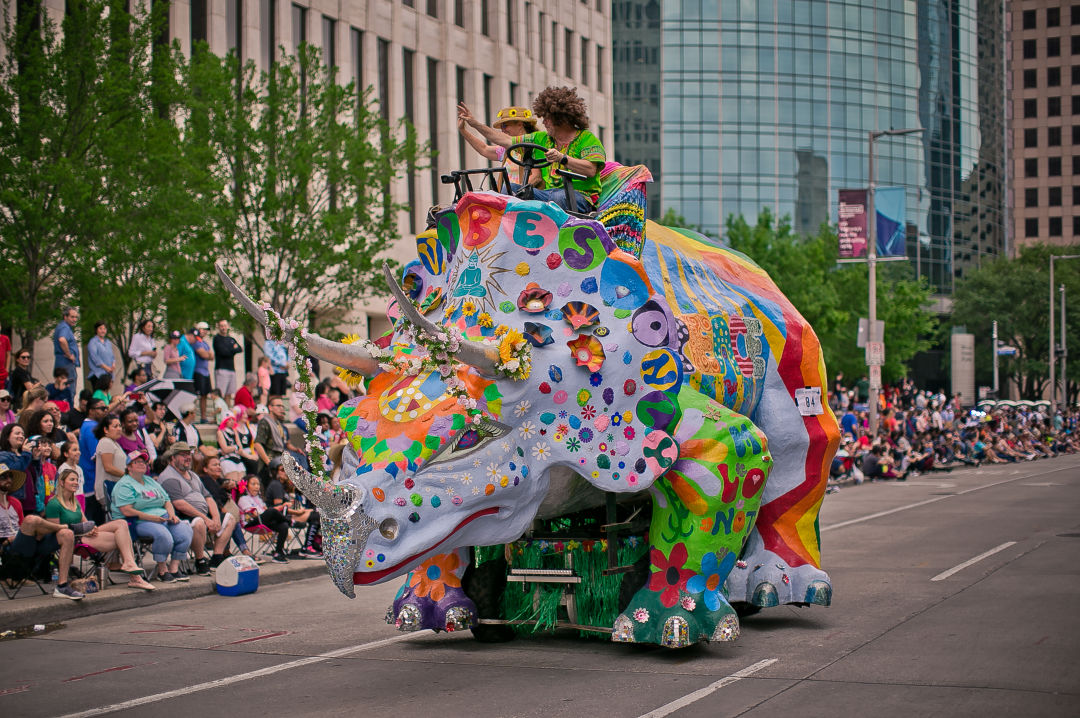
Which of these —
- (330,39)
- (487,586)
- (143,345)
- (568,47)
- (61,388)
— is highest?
(568,47)

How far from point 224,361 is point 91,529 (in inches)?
375

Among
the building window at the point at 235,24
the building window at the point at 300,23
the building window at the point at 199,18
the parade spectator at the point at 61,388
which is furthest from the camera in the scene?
the building window at the point at 300,23

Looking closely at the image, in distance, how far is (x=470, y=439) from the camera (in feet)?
24.6

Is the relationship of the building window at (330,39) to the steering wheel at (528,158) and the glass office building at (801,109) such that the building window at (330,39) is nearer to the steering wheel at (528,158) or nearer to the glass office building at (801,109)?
the steering wheel at (528,158)

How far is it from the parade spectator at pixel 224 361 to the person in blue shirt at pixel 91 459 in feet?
20.8

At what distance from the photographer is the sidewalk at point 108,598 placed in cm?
1159

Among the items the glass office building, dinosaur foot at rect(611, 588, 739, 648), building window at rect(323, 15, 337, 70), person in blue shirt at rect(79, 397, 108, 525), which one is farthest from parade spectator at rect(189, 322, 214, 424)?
the glass office building

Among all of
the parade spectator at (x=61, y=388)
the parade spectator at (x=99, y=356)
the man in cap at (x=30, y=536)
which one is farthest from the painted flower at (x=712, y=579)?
the parade spectator at (x=99, y=356)

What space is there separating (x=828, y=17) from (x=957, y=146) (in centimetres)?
1298

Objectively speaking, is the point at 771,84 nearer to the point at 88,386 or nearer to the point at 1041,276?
the point at 1041,276

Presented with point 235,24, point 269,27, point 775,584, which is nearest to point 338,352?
point 775,584

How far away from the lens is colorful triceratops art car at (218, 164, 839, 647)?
7.25 meters

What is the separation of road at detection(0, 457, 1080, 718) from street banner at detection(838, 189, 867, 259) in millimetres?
20578

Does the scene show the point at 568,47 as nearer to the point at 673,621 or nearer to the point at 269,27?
the point at 269,27
